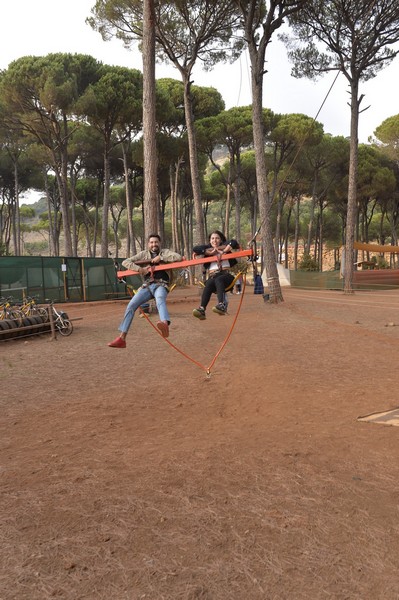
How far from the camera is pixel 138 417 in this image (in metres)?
6.21

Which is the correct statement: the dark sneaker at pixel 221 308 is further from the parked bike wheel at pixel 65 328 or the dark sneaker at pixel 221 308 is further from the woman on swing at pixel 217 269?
→ the parked bike wheel at pixel 65 328

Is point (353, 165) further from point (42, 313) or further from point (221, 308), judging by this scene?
point (221, 308)

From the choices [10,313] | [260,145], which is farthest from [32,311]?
[260,145]

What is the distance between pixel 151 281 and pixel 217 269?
107 centimetres

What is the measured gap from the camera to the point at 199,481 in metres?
4.19

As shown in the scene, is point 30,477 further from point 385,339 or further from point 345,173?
point 345,173

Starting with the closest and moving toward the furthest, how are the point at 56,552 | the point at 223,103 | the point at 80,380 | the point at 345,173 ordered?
the point at 56,552 < the point at 80,380 < the point at 223,103 < the point at 345,173

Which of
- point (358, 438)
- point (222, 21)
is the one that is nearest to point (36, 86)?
point (222, 21)

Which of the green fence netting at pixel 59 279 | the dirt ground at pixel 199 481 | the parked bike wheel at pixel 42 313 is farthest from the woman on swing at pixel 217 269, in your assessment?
the green fence netting at pixel 59 279

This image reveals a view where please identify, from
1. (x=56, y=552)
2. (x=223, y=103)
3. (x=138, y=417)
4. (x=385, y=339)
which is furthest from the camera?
(x=223, y=103)

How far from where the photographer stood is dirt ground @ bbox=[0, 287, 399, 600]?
2842 millimetres

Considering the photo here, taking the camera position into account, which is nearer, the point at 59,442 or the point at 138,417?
the point at 59,442

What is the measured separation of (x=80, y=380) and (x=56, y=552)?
536cm

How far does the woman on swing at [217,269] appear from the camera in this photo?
683 cm
